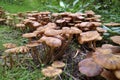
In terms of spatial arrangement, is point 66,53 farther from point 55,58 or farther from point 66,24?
point 66,24

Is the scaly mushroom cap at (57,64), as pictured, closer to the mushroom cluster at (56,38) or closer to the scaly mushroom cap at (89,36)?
the mushroom cluster at (56,38)

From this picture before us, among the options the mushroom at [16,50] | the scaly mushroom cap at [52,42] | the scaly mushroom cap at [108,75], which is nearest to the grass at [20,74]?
the mushroom at [16,50]

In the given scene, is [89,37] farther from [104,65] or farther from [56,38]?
[104,65]

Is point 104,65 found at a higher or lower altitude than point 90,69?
higher

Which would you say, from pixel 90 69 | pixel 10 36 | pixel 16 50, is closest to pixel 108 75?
pixel 90 69

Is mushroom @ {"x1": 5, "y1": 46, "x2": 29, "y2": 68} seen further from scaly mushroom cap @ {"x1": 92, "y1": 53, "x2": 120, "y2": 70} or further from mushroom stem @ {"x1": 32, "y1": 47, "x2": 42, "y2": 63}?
scaly mushroom cap @ {"x1": 92, "y1": 53, "x2": 120, "y2": 70}

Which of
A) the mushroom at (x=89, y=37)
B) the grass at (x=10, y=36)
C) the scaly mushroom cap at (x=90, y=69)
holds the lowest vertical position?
the grass at (x=10, y=36)

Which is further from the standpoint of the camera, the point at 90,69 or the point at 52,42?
the point at 52,42

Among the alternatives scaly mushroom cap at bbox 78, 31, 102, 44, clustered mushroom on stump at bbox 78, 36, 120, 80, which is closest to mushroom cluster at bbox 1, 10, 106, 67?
scaly mushroom cap at bbox 78, 31, 102, 44

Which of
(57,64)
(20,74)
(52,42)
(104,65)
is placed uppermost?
(52,42)
